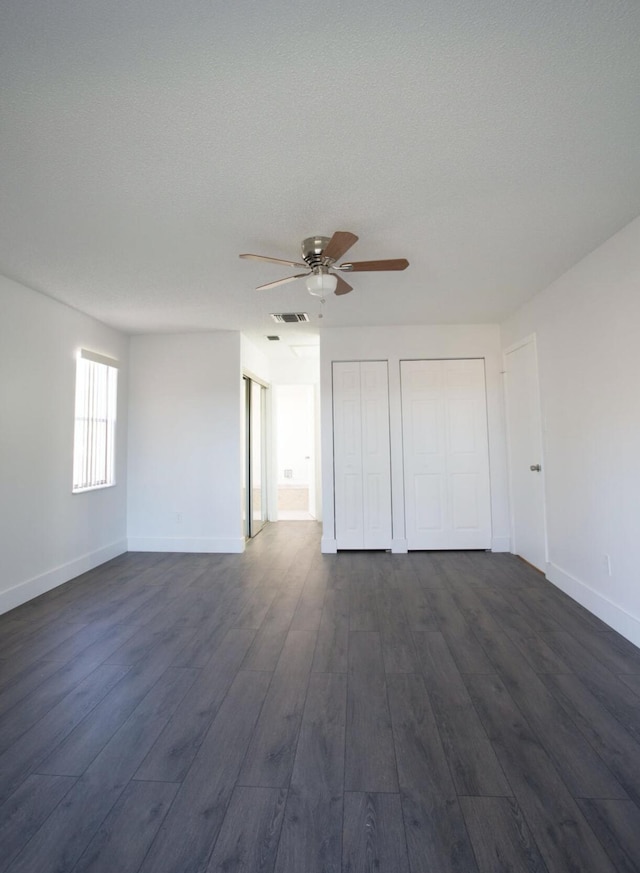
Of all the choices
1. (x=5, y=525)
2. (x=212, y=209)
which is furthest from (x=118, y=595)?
(x=212, y=209)

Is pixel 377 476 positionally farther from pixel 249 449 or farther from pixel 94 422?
pixel 94 422

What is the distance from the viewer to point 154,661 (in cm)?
234

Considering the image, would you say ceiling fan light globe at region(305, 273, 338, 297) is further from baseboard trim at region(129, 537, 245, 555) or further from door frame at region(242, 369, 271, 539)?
baseboard trim at region(129, 537, 245, 555)

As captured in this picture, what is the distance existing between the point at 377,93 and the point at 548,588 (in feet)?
11.8

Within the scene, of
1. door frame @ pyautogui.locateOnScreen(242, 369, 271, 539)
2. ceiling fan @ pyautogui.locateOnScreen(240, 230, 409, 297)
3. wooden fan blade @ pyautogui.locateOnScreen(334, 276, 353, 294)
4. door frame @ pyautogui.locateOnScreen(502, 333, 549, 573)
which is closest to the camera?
ceiling fan @ pyautogui.locateOnScreen(240, 230, 409, 297)

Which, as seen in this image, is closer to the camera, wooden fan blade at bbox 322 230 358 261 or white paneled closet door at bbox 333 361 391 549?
wooden fan blade at bbox 322 230 358 261

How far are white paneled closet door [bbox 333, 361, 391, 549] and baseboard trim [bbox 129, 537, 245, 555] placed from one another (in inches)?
47.9

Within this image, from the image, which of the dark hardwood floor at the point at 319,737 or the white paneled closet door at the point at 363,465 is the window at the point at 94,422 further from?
the white paneled closet door at the point at 363,465

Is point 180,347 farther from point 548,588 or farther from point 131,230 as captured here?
point 548,588

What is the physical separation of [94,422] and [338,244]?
11.0 feet

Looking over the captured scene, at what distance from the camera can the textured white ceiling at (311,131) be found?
1.27m

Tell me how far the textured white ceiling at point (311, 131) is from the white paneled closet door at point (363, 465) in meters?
1.85

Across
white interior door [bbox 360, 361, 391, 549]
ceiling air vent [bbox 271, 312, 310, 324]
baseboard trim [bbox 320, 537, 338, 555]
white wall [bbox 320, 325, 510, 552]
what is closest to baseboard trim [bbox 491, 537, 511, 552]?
white wall [bbox 320, 325, 510, 552]

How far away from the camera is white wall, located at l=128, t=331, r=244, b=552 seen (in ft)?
15.3
